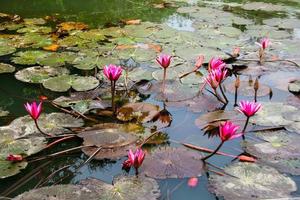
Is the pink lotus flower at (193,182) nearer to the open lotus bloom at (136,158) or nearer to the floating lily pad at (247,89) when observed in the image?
the open lotus bloom at (136,158)

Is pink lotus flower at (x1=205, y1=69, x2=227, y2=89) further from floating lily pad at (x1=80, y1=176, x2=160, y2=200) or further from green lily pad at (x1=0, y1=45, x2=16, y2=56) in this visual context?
green lily pad at (x1=0, y1=45, x2=16, y2=56)

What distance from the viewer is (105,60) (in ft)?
11.0

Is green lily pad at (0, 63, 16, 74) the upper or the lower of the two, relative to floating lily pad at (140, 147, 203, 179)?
upper

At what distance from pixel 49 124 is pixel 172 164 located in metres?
0.83

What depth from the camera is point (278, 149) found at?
207 cm

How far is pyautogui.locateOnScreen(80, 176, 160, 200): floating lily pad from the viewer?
174 centimetres

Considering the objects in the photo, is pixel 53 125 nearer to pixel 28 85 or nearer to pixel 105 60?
pixel 28 85

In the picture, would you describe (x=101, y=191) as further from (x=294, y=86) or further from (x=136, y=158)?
(x=294, y=86)

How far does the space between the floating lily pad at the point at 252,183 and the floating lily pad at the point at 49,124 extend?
93 centimetres

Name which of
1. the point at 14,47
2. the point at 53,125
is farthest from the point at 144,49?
the point at 53,125

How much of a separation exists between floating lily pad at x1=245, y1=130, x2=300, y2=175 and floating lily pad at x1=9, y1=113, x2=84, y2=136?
102cm

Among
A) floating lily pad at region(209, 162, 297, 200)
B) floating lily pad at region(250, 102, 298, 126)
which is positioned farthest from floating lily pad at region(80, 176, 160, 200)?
floating lily pad at region(250, 102, 298, 126)

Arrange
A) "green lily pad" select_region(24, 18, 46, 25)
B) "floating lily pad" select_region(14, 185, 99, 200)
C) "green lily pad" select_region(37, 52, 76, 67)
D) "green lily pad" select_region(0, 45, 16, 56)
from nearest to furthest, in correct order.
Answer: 1. "floating lily pad" select_region(14, 185, 99, 200)
2. "green lily pad" select_region(37, 52, 76, 67)
3. "green lily pad" select_region(0, 45, 16, 56)
4. "green lily pad" select_region(24, 18, 46, 25)

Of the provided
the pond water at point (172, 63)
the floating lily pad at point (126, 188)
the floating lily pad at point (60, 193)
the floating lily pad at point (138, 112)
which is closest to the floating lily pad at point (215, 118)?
the pond water at point (172, 63)
